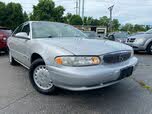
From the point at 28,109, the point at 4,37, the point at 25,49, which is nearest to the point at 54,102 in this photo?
the point at 28,109

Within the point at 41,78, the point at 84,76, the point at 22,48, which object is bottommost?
the point at 41,78

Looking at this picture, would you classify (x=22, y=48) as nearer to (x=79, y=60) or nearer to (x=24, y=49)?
(x=24, y=49)

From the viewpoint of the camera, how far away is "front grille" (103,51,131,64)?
123 inches

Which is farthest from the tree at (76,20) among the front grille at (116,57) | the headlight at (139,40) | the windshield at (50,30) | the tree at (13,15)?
the front grille at (116,57)

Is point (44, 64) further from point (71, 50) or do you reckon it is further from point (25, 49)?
point (25, 49)

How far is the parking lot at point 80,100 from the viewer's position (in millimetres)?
2996

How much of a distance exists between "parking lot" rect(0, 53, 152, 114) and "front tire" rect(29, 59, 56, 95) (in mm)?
114

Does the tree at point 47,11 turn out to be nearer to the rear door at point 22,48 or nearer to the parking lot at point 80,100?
the rear door at point 22,48

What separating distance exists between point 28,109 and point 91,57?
125cm

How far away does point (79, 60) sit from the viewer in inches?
116

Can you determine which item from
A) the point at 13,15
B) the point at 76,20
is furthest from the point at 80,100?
the point at 76,20

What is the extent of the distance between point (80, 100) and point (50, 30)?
1.87m

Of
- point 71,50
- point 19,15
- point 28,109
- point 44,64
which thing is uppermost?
point 19,15

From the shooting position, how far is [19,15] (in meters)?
30.1
